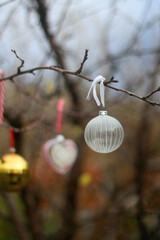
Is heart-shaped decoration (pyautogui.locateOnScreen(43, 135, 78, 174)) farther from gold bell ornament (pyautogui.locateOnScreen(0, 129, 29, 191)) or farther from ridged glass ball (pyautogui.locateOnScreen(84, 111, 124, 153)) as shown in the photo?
ridged glass ball (pyautogui.locateOnScreen(84, 111, 124, 153))

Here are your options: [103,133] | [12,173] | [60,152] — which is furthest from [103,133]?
[60,152]

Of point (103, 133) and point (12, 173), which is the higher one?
point (103, 133)

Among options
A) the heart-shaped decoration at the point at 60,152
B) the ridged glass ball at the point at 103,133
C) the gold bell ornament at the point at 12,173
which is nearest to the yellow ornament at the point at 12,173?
the gold bell ornament at the point at 12,173

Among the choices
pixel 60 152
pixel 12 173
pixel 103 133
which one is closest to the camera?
pixel 103 133

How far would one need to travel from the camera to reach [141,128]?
105 inches

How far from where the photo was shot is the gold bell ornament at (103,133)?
0.92 m

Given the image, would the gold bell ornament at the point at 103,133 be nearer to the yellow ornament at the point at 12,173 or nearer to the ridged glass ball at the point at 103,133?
the ridged glass ball at the point at 103,133

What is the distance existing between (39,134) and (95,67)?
0.76 meters

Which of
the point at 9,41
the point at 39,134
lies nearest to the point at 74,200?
the point at 39,134

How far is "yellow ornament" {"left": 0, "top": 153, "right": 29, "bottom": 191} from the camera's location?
1324mm

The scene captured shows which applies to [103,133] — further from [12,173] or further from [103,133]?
[12,173]

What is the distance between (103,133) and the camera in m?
0.95

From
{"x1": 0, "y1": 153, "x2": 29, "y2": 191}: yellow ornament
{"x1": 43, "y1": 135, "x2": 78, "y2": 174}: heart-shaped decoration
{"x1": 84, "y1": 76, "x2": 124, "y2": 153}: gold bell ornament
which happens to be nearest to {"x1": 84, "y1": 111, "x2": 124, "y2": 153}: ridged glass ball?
{"x1": 84, "y1": 76, "x2": 124, "y2": 153}: gold bell ornament

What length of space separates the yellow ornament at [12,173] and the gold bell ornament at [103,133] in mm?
522
